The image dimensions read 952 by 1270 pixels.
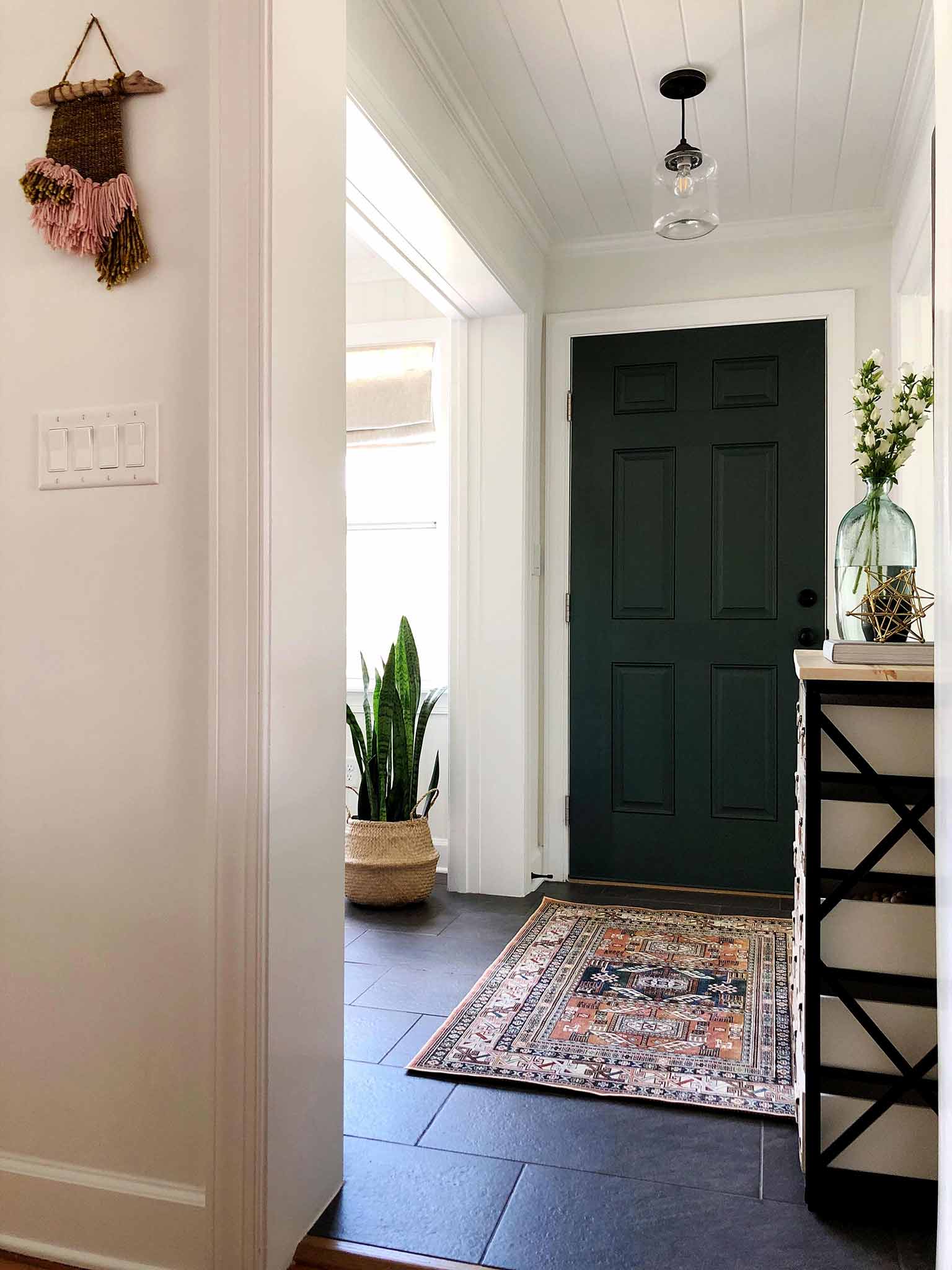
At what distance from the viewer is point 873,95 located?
9.28ft

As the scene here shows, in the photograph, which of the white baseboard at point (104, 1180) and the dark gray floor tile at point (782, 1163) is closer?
the white baseboard at point (104, 1180)

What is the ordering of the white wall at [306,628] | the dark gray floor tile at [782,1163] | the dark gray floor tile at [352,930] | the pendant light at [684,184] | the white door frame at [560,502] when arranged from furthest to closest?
1. the white door frame at [560,502]
2. the dark gray floor tile at [352,930]
3. the pendant light at [684,184]
4. the dark gray floor tile at [782,1163]
5. the white wall at [306,628]

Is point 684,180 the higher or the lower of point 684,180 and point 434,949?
the higher

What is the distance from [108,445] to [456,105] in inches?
71.3

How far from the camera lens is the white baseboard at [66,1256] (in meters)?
1.49

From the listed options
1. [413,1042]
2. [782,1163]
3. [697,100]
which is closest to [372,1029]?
[413,1042]

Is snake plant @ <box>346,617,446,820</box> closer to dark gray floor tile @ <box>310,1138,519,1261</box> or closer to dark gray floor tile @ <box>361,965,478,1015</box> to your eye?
dark gray floor tile @ <box>361,965,478,1015</box>

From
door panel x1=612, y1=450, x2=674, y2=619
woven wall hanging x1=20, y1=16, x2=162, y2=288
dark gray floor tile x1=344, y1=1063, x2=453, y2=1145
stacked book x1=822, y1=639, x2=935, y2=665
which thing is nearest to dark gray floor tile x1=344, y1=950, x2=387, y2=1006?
dark gray floor tile x1=344, y1=1063, x2=453, y2=1145

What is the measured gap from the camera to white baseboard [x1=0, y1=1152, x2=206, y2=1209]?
148cm

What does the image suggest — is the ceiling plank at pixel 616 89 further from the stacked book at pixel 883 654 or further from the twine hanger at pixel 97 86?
the stacked book at pixel 883 654

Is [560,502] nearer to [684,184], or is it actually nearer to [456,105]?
[684,184]

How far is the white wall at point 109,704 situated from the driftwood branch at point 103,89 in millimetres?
24

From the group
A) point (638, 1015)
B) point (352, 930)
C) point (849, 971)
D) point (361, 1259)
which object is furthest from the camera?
point (352, 930)

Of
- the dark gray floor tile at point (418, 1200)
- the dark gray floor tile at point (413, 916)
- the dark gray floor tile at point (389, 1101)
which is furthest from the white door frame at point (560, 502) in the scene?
the dark gray floor tile at point (418, 1200)
